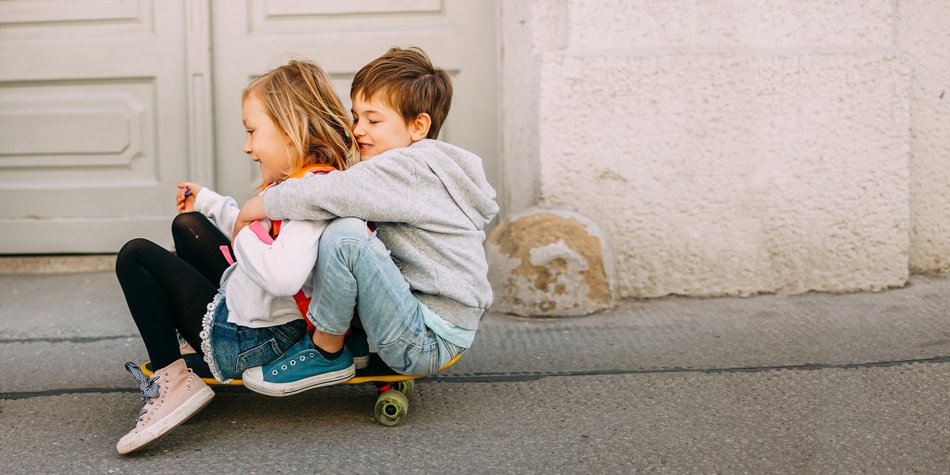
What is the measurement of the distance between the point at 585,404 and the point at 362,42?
7.09 feet

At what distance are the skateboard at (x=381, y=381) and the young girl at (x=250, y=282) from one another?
0.13 ft

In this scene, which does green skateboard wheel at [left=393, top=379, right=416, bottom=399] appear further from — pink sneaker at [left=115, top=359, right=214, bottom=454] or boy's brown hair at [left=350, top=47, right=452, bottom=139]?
Result: boy's brown hair at [left=350, top=47, right=452, bottom=139]

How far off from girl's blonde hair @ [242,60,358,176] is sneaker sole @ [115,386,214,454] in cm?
57

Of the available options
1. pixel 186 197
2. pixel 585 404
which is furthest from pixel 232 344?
pixel 585 404

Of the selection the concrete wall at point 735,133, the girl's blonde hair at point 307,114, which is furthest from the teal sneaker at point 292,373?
the concrete wall at point 735,133

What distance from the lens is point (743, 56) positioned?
11.5ft

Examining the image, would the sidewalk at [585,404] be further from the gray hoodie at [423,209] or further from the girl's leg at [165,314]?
the gray hoodie at [423,209]

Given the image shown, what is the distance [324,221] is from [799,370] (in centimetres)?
142

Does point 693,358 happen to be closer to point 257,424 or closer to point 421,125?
point 421,125

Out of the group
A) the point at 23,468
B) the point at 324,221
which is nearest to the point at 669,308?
the point at 324,221

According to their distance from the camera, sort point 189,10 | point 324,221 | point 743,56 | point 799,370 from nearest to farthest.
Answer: point 324,221 → point 799,370 → point 743,56 → point 189,10

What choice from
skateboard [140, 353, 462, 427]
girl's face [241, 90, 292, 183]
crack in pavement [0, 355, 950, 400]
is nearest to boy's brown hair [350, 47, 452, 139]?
girl's face [241, 90, 292, 183]

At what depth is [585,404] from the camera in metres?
2.46

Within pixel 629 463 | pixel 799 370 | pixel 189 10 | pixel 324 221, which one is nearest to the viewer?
pixel 629 463
